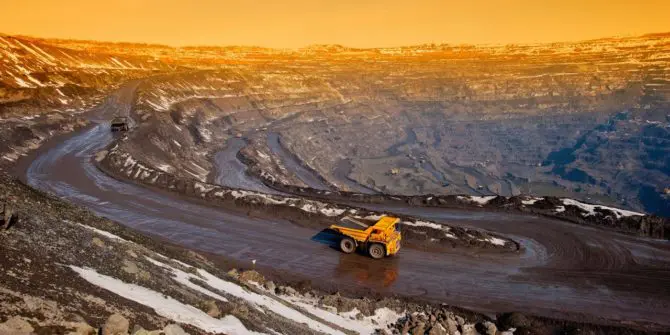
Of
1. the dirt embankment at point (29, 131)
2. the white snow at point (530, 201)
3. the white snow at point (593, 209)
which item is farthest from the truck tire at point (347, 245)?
the dirt embankment at point (29, 131)

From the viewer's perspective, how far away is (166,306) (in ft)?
41.1

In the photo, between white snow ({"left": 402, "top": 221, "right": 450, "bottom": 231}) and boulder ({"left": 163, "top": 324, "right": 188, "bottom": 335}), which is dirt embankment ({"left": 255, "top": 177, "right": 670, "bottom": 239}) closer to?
white snow ({"left": 402, "top": 221, "right": 450, "bottom": 231})

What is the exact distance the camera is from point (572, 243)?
2616 cm

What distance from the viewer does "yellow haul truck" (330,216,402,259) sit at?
2341 cm

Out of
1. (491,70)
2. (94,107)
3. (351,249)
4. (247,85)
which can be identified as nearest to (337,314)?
(351,249)

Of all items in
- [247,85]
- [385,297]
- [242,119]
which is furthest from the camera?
[247,85]

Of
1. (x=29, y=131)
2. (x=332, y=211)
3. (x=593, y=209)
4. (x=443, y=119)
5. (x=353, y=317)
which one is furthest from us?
(x=443, y=119)

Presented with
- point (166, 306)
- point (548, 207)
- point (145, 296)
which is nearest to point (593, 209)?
point (548, 207)

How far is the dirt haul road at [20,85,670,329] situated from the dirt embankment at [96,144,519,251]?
97 centimetres

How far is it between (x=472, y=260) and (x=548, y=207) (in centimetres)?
1008

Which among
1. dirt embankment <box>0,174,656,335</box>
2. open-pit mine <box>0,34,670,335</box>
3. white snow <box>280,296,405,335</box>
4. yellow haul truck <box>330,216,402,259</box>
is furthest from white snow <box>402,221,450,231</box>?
white snow <box>280,296,405,335</box>

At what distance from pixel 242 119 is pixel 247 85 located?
766 inches

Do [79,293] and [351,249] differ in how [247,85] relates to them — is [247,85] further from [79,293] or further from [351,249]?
[79,293]

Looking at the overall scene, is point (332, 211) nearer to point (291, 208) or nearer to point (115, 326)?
point (291, 208)
